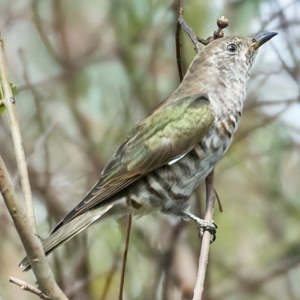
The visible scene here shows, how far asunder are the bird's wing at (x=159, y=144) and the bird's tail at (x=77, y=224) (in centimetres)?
6

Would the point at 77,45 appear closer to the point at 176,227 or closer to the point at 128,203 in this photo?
the point at 176,227

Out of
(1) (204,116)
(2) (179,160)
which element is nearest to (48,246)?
(2) (179,160)

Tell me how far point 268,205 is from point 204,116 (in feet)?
6.21

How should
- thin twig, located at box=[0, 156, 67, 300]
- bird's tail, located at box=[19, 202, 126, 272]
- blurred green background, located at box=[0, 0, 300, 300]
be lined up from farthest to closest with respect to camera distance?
blurred green background, located at box=[0, 0, 300, 300] < bird's tail, located at box=[19, 202, 126, 272] < thin twig, located at box=[0, 156, 67, 300]

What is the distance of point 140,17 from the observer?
12.5ft

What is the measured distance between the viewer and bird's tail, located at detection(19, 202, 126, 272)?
6.17ft

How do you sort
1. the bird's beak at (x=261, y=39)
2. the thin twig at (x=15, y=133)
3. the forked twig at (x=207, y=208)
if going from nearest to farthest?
the thin twig at (x=15, y=133)
the forked twig at (x=207, y=208)
the bird's beak at (x=261, y=39)

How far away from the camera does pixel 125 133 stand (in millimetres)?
3580

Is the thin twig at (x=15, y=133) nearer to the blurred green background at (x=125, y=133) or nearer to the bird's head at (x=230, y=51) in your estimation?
the bird's head at (x=230, y=51)

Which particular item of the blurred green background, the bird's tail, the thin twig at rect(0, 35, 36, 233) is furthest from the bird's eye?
the thin twig at rect(0, 35, 36, 233)

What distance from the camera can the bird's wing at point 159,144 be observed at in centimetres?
213

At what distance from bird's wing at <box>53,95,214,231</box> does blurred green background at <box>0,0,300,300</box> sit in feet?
3.13

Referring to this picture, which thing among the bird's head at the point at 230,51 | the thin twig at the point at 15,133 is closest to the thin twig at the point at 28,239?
the thin twig at the point at 15,133

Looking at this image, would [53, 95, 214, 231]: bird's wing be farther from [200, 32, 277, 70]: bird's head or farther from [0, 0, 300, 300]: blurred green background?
[0, 0, 300, 300]: blurred green background
